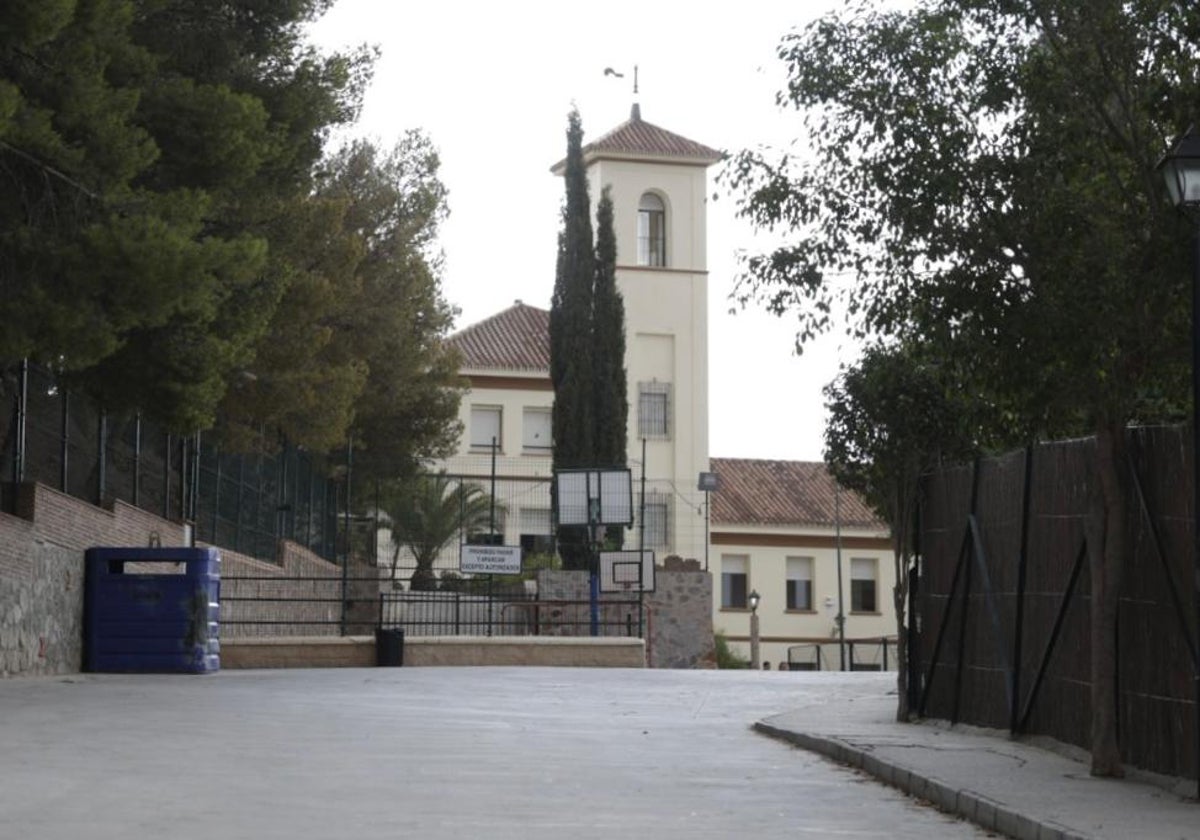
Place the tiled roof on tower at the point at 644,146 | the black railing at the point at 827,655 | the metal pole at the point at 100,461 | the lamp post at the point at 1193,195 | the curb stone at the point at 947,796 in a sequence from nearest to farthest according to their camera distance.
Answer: the curb stone at the point at 947,796 < the lamp post at the point at 1193,195 < the metal pole at the point at 100,461 < the black railing at the point at 827,655 < the tiled roof on tower at the point at 644,146

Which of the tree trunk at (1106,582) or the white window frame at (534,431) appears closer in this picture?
the tree trunk at (1106,582)

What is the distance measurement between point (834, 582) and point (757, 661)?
35.3 ft

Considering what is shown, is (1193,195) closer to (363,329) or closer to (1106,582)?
(1106,582)

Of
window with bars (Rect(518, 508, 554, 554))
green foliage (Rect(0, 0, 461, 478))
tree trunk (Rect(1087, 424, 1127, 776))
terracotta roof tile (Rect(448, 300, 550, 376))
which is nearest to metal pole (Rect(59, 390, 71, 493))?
green foliage (Rect(0, 0, 461, 478))

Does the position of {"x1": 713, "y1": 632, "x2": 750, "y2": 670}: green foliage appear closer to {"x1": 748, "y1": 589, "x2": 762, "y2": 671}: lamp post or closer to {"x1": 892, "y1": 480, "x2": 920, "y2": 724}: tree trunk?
{"x1": 748, "y1": 589, "x2": 762, "y2": 671}: lamp post

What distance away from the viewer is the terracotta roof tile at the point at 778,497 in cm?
8019

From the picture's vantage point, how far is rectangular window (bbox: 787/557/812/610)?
79875 mm

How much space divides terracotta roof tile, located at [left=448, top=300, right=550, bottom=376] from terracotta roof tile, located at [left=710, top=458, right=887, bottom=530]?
8.36m

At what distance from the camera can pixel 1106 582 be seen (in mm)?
13188

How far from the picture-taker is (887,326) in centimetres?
1386

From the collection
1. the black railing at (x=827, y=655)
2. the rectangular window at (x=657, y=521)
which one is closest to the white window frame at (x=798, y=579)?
the black railing at (x=827, y=655)

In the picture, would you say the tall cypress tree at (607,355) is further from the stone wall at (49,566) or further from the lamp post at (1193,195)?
the lamp post at (1193,195)

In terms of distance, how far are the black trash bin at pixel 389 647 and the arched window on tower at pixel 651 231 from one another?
139 feet

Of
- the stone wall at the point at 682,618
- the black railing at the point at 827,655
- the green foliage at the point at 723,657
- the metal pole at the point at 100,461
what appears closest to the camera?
the metal pole at the point at 100,461
